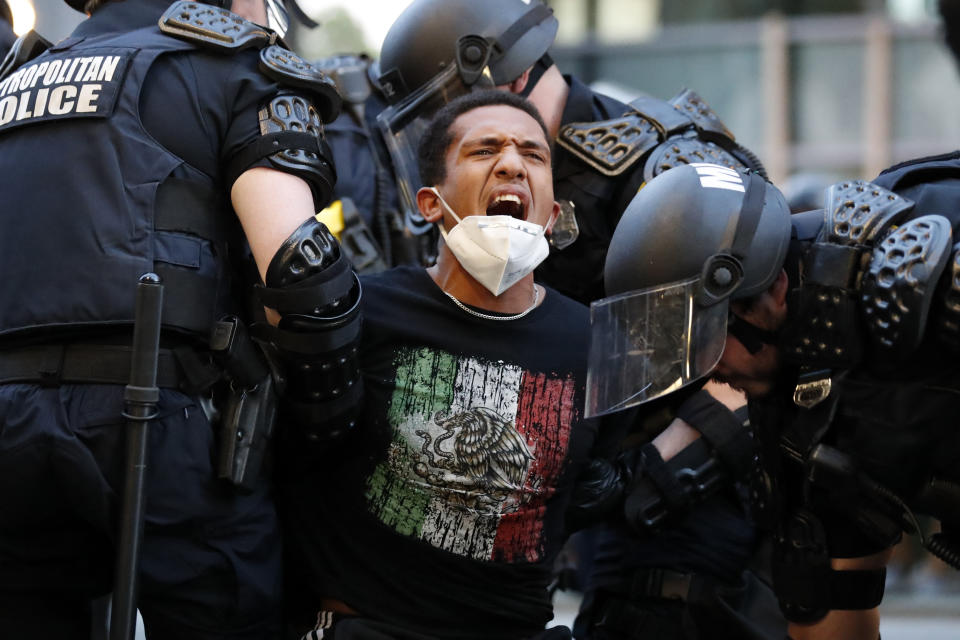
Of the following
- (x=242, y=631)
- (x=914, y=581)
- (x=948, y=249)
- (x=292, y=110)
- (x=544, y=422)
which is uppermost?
(x=292, y=110)

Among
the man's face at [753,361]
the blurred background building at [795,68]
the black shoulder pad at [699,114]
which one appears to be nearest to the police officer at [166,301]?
the man's face at [753,361]

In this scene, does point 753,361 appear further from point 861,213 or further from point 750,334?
point 861,213

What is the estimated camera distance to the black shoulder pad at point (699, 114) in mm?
4043

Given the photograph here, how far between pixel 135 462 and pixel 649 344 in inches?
45.1

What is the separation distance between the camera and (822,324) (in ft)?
9.48

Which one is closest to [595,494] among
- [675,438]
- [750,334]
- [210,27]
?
[675,438]

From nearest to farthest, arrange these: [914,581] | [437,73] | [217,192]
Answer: [217,192] → [437,73] → [914,581]

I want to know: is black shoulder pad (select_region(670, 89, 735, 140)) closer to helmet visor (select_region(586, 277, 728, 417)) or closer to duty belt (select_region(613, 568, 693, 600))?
helmet visor (select_region(586, 277, 728, 417))

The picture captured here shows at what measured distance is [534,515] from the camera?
125 inches

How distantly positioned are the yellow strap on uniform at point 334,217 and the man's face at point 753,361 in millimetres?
1615

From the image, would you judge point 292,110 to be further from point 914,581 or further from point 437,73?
point 914,581

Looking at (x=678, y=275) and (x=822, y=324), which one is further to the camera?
(x=678, y=275)

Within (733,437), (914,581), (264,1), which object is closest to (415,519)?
(733,437)

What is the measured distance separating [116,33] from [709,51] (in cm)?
1041
